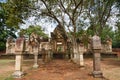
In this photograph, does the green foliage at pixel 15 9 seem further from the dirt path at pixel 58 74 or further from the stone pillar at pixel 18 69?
the stone pillar at pixel 18 69

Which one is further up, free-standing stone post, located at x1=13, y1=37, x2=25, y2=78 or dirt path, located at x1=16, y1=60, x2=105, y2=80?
free-standing stone post, located at x1=13, y1=37, x2=25, y2=78

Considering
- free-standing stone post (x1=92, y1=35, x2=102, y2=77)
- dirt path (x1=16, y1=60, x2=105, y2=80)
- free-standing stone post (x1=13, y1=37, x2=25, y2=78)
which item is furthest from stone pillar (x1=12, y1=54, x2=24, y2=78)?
free-standing stone post (x1=92, y1=35, x2=102, y2=77)

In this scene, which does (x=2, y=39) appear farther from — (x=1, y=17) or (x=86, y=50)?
(x=86, y=50)

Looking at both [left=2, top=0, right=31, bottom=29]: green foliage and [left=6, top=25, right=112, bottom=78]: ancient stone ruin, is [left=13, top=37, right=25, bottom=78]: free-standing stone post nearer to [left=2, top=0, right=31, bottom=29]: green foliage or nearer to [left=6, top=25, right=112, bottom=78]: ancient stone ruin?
[left=6, top=25, right=112, bottom=78]: ancient stone ruin

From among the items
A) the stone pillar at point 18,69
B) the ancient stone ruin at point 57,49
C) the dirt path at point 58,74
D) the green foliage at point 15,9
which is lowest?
the dirt path at point 58,74

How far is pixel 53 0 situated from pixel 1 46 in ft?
74.1

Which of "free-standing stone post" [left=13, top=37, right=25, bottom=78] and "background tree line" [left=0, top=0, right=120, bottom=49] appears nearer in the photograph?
"free-standing stone post" [left=13, top=37, right=25, bottom=78]

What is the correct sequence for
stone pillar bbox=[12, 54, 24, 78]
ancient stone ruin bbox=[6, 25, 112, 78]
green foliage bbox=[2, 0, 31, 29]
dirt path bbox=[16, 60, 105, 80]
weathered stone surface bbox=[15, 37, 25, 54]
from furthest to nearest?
green foliage bbox=[2, 0, 31, 29] → weathered stone surface bbox=[15, 37, 25, 54] → ancient stone ruin bbox=[6, 25, 112, 78] → stone pillar bbox=[12, 54, 24, 78] → dirt path bbox=[16, 60, 105, 80]

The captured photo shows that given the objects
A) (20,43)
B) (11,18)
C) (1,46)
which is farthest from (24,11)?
(1,46)

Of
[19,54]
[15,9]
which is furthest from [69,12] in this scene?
A: [19,54]

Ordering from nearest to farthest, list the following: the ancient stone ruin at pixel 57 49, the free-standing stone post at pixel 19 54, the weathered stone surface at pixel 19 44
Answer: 1. the ancient stone ruin at pixel 57 49
2. the free-standing stone post at pixel 19 54
3. the weathered stone surface at pixel 19 44

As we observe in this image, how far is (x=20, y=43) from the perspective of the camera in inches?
498

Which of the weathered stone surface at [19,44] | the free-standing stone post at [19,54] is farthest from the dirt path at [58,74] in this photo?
the weathered stone surface at [19,44]

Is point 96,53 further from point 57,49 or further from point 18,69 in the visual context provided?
point 57,49
